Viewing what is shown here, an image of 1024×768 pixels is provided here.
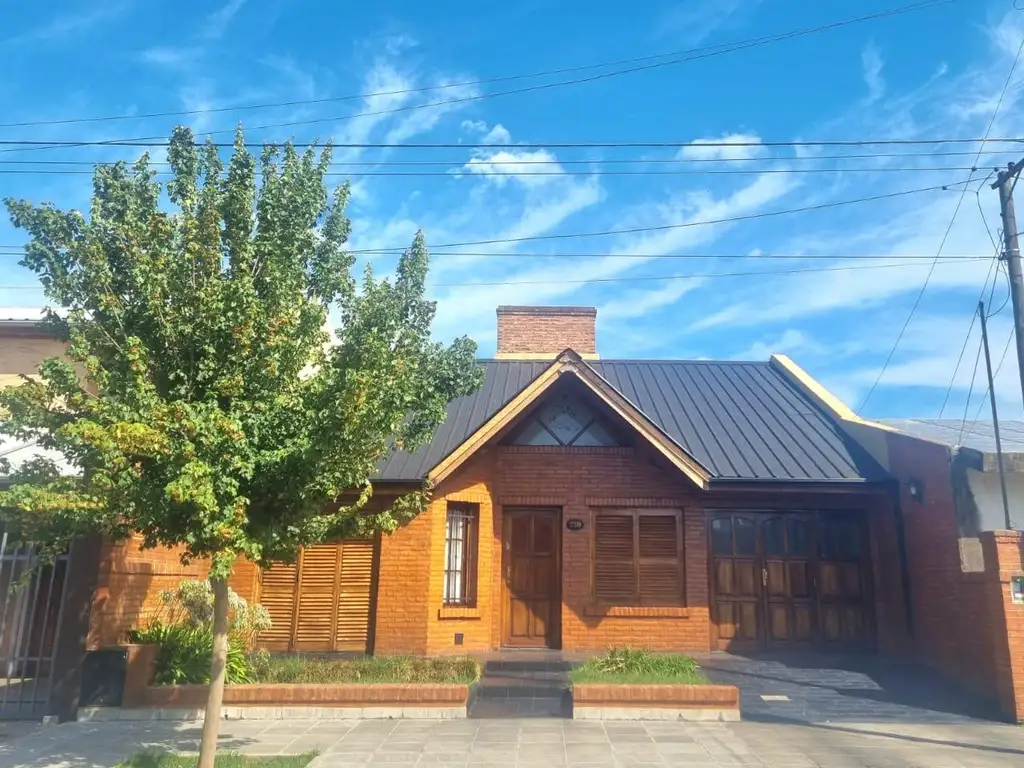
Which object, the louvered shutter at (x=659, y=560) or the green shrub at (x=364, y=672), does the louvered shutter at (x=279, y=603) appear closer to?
the green shrub at (x=364, y=672)

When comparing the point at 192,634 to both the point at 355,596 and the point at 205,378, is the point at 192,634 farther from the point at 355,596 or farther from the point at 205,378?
the point at 205,378

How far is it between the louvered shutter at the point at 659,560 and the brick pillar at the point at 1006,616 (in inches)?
185

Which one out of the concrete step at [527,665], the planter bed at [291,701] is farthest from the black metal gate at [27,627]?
the concrete step at [527,665]

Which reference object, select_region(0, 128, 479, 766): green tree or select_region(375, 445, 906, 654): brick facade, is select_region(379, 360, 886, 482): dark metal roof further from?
select_region(0, 128, 479, 766): green tree

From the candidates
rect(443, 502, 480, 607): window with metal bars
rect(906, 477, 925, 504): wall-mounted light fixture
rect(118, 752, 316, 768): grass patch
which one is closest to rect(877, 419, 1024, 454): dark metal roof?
rect(906, 477, 925, 504): wall-mounted light fixture

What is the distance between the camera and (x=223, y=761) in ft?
21.3

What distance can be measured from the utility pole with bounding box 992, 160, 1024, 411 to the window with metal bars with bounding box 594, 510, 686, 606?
6031 mm

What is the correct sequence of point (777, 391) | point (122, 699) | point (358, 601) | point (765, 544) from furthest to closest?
point (777, 391)
point (765, 544)
point (358, 601)
point (122, 699)

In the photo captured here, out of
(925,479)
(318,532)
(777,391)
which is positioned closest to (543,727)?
(318,532)

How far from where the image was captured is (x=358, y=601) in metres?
12.0

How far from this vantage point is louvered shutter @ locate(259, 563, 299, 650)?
12.0 metres

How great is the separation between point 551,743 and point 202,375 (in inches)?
185

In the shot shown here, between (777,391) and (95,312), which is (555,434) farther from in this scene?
(95,312)

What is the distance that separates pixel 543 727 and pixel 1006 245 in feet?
24.2
